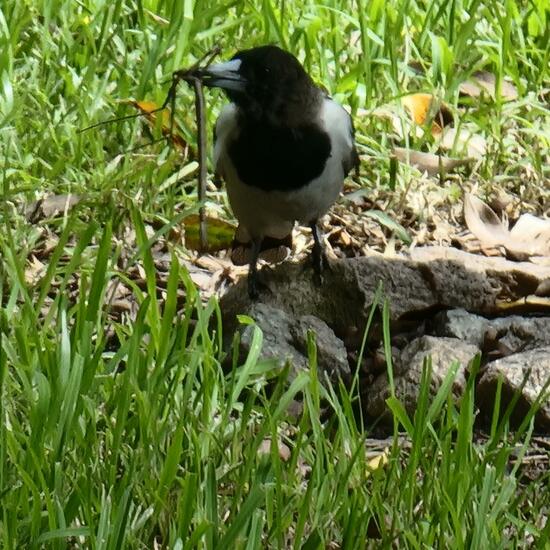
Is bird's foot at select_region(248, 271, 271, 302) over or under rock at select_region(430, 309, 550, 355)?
under

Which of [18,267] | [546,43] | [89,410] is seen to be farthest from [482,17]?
[89,410]

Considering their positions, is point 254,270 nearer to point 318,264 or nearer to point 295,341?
point 318,264

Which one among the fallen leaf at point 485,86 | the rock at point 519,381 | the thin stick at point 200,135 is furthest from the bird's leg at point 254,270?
the fallen leaf at point 485,86

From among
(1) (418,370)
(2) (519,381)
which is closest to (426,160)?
(1) (418,370)

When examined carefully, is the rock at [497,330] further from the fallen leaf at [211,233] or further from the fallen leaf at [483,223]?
the fallen leaf at [211,233]

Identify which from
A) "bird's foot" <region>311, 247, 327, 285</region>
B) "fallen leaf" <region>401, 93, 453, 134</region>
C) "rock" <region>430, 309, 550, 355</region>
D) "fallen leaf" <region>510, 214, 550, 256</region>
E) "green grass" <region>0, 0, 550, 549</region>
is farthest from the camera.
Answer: "fallen leaf" <region>401, 93, 453, 134</region>

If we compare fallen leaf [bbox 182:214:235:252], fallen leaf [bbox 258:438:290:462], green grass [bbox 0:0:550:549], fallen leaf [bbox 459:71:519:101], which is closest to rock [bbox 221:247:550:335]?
green grass [bbox 0:0:550:549]

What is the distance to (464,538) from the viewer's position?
2820mm

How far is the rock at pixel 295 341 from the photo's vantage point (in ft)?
12.8

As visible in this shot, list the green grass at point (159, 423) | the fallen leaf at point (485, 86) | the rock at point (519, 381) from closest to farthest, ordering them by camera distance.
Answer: the green grass at point (159, 423), the rock at point (519, 381), the fallen leaf at point (485, 86)

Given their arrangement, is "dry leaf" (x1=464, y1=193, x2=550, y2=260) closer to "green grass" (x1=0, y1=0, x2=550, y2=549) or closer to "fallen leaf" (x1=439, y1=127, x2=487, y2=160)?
"green grass" (x1=0, y1=0, x2=550, y2=549)

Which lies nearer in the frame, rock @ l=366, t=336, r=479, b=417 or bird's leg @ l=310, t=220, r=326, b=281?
rock @ l=366, t=336, r=479, b=417

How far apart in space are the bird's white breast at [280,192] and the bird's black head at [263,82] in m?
0.11

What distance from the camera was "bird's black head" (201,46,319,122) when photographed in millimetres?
4371
